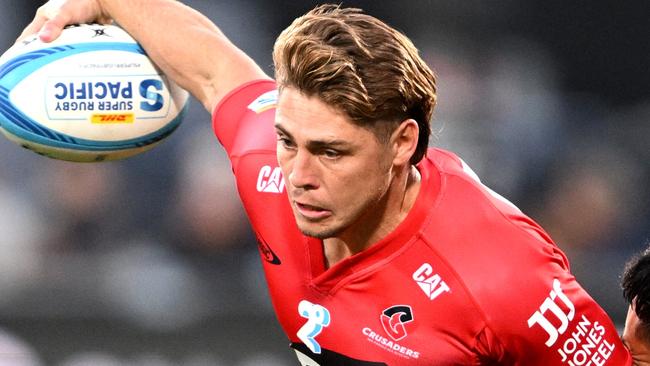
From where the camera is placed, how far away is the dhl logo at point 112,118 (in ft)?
11.6

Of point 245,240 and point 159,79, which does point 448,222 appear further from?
point 245,240

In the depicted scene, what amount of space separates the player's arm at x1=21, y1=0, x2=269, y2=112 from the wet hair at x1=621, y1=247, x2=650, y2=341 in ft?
4.26

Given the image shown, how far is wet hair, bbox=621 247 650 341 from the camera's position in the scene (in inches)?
121

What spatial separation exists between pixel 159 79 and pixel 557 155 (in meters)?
3.89

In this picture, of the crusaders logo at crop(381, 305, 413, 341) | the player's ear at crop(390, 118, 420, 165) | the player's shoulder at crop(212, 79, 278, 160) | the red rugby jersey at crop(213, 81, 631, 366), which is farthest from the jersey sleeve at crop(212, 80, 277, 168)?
the crusaders logo at crop(381, 305, 413, 341)

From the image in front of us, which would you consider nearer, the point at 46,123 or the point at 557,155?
the point at 46,123

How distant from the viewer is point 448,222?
9.64 ft

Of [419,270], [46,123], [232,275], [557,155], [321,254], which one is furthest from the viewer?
[557,155]

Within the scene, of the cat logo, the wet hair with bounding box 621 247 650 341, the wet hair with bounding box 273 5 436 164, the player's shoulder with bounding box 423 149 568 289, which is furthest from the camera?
the cat logo

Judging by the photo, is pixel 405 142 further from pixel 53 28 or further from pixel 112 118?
pixel 53 28

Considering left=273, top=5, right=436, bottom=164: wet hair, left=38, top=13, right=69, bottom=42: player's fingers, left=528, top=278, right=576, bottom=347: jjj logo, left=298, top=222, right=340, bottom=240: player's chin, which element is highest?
left=273, top=5, right=436, bottom=164: wet hair

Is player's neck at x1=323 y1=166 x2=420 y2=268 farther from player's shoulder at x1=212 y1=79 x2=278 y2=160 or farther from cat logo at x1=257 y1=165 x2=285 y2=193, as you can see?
player's shoulder at x1=212 y1=79 x2=278 y2=160

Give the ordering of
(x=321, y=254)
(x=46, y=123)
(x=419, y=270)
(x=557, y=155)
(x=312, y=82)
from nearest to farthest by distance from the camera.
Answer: (x=312, y=82) → (x=419, y=270) → (x=321, y=254) → (x=46, y=123) → (x=557, y=155)

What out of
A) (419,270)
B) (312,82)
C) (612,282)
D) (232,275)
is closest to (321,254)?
(419,270)
